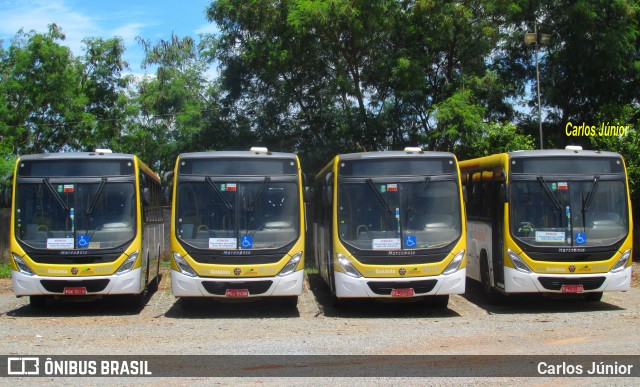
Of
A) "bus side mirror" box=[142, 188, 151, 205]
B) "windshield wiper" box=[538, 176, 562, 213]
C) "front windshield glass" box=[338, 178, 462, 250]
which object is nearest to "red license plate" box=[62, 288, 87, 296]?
"bus side mirror" box=[142, 188, 151, 205]

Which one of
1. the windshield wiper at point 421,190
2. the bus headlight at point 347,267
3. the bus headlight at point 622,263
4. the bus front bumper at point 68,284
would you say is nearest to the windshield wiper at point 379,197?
the windshield wiper at point 421,190

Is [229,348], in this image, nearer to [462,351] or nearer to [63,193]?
[462,351]

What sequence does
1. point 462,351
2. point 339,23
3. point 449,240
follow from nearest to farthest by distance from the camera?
point 462,351, point 449,240, point 339,23

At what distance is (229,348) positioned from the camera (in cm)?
980

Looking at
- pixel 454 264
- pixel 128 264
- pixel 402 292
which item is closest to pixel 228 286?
pixel 128 264

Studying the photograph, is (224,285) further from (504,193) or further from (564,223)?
(564,223)

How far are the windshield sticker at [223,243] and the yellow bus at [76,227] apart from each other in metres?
1.54

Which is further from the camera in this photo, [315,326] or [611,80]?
[611,80]

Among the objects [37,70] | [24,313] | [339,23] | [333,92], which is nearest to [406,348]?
[24,313]

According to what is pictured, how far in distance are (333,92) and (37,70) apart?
644 inches

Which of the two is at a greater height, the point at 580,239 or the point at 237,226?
the point at 237,226

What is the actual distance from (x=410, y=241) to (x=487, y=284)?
2.77 meters

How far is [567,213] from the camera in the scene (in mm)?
13039

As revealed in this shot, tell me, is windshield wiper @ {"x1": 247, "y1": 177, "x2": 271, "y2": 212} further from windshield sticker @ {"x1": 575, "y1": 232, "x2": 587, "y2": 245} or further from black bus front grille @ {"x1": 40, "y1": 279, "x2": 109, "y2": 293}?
windshield sticker @ {"x1": 575, "y1": 232, "x2": 587, "y2": 245}
